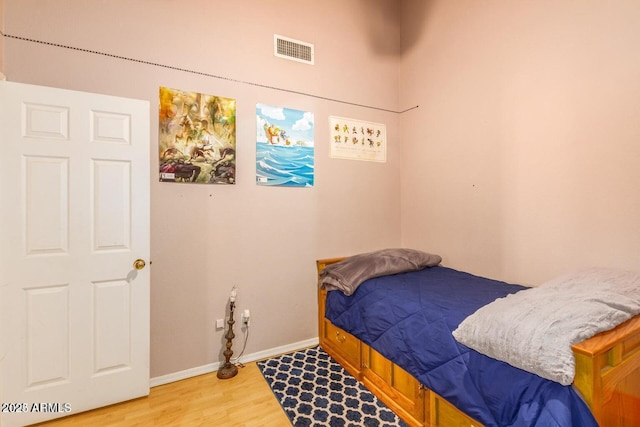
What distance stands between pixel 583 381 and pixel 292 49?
2.90 m

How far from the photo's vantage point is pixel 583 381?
3.47ft

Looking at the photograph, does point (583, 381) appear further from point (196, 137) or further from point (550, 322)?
point (196, 137)

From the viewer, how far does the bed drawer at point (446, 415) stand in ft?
4.71

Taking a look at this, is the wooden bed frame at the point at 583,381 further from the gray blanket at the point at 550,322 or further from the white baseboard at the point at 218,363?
the white baseboard at the point at 218,363

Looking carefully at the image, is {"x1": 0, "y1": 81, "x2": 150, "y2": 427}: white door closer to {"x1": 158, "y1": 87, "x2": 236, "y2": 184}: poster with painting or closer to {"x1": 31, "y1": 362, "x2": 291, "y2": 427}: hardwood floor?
{"x1": 31, "y1": 362, "x2": 291, "y2": 427}: hardwood floor

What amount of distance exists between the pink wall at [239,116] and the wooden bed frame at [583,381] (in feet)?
2.58

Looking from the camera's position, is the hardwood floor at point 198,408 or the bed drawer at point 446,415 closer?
the bed drawer at point 446,415

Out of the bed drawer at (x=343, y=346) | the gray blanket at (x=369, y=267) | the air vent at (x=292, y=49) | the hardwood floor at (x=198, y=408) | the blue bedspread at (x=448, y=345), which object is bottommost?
the hardwood floor at (x=198, y=408)

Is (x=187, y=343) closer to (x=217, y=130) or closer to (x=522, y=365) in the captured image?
(x=217, y=130)

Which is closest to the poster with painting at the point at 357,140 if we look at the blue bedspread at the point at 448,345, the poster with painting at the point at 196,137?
the poster with painting at the point at 196,137

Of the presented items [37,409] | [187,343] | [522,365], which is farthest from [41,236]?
[522,365]

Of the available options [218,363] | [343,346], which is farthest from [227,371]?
[343,346]

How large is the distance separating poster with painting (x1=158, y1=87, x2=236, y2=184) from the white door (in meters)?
0.20

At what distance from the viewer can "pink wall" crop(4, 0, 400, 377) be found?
195 centimetres
